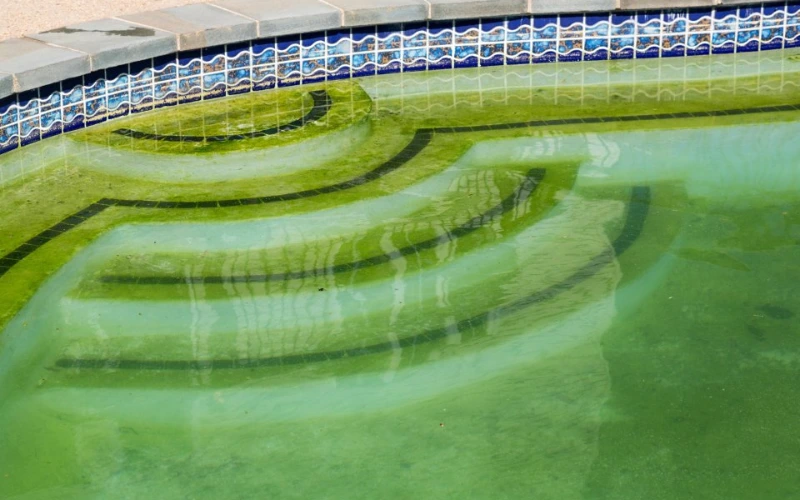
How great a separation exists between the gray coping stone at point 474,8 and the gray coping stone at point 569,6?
0.08m

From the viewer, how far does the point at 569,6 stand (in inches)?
312

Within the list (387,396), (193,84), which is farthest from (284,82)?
(387,396)

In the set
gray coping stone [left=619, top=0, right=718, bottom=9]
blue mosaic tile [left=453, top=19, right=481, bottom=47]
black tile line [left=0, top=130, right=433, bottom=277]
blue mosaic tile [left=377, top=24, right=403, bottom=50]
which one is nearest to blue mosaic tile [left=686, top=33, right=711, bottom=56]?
gray coping stone [left=619, top=0, right=718, bottom=9]

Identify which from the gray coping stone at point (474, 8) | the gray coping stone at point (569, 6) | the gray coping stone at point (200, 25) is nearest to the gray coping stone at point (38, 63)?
the gray coping stone at point (200, 25)

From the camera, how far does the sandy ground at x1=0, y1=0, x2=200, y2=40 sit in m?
7.53

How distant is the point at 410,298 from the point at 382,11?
2.94 meters

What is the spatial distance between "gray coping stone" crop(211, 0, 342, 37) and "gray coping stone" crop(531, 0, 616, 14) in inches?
49.1

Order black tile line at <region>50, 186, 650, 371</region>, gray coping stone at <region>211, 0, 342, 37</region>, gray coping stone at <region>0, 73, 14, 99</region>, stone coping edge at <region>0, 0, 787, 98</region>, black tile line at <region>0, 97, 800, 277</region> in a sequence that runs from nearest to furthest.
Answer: black tile line at <region>50, 186, 650, 371</region> → black tile line at <region>0, 97, 800, 277</region> → gray coping stone at <region>0, 73, 14, 99</region> → stone coping edge at <region>0, 0, 787, 98</region> → gray coping stone at <region>211, 0, 342, 37</region>

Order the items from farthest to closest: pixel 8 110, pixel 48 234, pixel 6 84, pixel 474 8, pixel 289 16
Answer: pixel 474 8 < pixel 289 16 < pixel 8 110 < pixel 6 84 < pixel 48 234

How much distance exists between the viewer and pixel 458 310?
518cm

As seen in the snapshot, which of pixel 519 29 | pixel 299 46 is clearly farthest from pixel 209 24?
pixel 519 29

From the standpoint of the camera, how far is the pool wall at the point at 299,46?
6867 mm

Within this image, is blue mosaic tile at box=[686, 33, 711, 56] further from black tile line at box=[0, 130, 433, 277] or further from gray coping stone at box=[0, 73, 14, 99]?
gray coping stone at box=[0, 73, 14, 99]

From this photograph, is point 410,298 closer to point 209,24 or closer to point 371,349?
point 371,349
